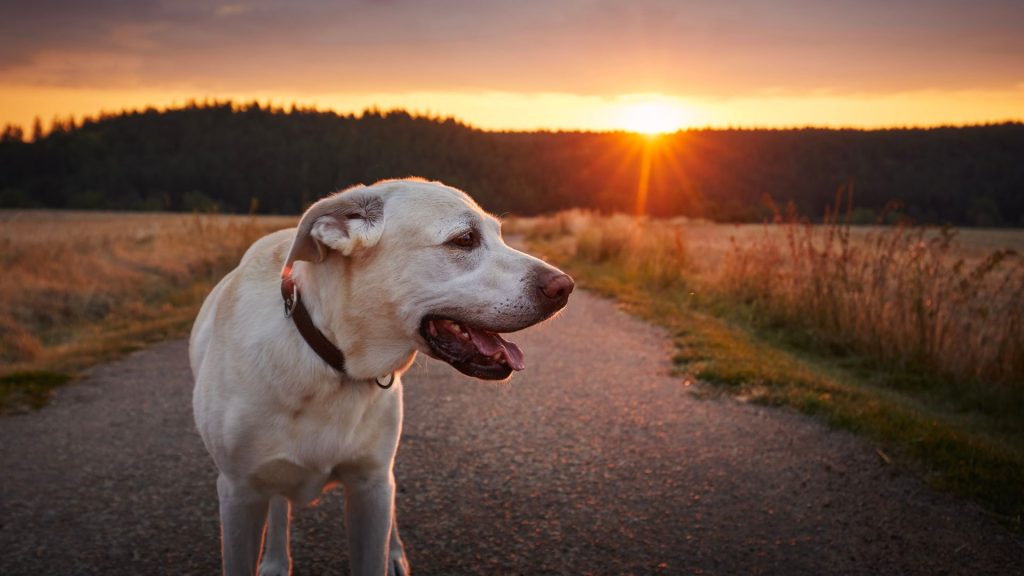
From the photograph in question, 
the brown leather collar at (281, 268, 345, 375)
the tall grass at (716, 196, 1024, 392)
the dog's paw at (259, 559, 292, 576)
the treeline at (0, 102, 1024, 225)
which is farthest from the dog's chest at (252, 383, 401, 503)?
the treeline at (0, 102, 1024, 225)

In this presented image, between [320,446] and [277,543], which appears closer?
[320,446]

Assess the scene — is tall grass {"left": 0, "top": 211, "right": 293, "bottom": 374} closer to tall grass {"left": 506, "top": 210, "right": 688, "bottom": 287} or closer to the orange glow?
tall grass {"left": 506, "top": 210, "right": 688, "bottom": 287}

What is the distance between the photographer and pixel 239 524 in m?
2.71

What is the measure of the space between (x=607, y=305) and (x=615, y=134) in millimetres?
86436

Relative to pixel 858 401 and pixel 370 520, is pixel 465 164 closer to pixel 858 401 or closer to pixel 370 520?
pixel 858 401

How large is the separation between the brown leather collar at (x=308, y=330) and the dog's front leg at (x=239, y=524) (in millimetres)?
610

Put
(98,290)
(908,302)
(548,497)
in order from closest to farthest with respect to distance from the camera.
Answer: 1. (548,497)
2. (908,302)
3. (98,290)

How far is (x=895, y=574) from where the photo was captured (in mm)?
3381

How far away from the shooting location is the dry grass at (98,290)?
8.30m

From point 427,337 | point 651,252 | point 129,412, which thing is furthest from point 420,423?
point 651,252

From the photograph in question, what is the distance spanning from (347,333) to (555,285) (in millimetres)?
809

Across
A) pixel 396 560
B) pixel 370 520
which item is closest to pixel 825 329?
pixel 396 560

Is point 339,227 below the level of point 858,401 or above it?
above

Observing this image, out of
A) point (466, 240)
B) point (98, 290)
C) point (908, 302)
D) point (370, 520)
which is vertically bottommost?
point (98, 290)
